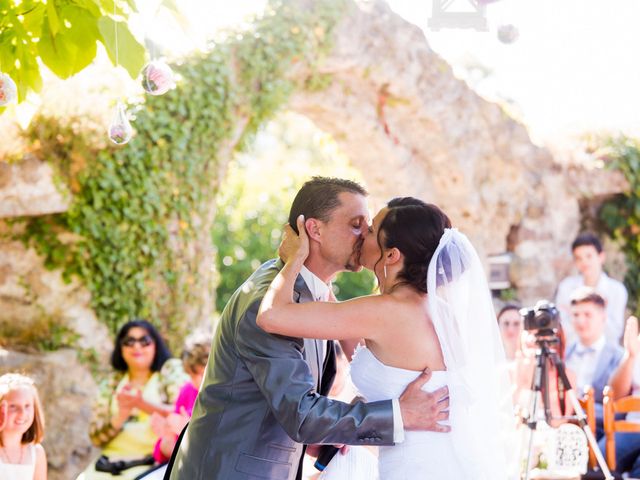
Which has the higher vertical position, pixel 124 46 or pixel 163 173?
pixel 163 173

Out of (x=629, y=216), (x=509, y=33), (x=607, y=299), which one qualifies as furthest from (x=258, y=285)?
(x=629, y=216)

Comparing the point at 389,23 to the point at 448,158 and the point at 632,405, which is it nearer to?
the point at 448,158

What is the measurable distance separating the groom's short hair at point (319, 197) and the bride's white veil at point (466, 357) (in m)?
0.38

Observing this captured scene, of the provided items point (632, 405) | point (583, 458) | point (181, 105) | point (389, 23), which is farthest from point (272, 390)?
point (389, 23)

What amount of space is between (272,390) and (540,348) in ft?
9.00

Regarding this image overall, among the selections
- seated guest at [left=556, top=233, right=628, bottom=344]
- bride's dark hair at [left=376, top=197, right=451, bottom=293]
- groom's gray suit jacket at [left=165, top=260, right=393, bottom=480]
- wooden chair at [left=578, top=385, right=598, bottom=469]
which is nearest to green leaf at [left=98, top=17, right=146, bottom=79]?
groom's gray suit jacket at [left=165, top=260, right=393, bottom=480]

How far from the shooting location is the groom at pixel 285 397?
256 centimetres

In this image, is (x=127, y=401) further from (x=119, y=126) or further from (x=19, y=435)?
(x=119, y=126)

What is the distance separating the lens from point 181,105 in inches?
282

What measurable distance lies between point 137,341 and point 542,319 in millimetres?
2469

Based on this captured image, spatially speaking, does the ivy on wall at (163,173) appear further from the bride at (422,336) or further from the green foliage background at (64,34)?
the bride at (422,336)

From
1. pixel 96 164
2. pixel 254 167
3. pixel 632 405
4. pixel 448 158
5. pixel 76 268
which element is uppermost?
pixel 254 167

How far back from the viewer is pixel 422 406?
108 inches

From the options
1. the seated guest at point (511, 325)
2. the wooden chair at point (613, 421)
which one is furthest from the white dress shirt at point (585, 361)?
the wooden chair at point (613, 421)
